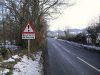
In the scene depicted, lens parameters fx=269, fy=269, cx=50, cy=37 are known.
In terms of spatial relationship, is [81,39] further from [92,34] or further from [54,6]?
[54,6]

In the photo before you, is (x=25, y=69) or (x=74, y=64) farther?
(x=74, y=64)

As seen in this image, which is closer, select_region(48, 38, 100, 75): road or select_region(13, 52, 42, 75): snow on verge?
select_region(13, 52, 42, 75): snow on verge

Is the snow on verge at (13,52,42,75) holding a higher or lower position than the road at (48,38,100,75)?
higher

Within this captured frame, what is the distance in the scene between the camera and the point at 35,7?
95.8 feet

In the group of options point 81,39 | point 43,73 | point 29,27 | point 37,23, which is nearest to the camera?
point 43,73

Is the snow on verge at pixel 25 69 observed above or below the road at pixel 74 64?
above

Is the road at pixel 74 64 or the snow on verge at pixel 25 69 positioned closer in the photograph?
the snow on verge at pixel 25 69

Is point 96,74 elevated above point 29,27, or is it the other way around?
point 29,27

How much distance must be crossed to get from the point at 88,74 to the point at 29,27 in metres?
5.14

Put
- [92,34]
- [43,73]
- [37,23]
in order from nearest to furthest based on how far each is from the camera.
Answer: [43,73]
[37,23]
[92,34]

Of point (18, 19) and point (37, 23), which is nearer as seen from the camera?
point (18, 19)

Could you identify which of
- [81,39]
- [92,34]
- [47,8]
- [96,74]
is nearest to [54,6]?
[47,8]

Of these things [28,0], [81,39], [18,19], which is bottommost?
[81,39]

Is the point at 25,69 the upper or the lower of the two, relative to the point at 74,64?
upper
